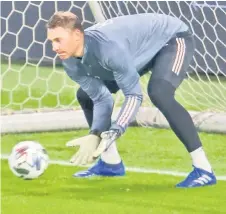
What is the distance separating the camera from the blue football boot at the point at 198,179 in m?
5.51

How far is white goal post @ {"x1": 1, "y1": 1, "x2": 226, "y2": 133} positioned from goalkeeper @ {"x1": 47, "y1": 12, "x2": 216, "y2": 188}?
1.53 m

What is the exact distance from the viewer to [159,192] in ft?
17.7

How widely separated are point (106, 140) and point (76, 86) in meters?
3.97

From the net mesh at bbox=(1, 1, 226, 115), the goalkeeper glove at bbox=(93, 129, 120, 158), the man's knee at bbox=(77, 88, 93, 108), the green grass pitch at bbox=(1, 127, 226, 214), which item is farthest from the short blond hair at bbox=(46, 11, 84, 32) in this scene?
the net mesh at bbox=(1, 1, 226, 115)

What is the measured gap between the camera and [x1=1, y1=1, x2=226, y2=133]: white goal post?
7.30 metres

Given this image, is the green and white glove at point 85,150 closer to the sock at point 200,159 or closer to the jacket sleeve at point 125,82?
the jacket sleeve at point 125,82

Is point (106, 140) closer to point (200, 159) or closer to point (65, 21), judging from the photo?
point (65, 21)

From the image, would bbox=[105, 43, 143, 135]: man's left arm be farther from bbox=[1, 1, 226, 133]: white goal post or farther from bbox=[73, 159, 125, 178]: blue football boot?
bbox=[1, 1, 226, 133]: white goal post

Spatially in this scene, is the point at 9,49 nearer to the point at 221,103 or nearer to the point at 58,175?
the point at 221,103

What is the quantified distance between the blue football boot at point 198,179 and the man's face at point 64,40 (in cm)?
95

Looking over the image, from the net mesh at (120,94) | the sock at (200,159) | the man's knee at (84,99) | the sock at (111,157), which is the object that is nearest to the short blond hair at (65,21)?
the man's knee at (84,99)

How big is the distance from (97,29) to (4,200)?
0.97m

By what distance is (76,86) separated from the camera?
8898 millimetres

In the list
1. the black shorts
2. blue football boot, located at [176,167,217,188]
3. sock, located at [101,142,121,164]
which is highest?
the black shorts
